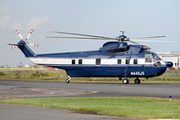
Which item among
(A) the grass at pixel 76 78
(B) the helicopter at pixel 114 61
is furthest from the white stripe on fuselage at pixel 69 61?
(A) the grass at pixel 76 78

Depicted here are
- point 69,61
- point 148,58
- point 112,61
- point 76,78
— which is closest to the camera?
point 148,58

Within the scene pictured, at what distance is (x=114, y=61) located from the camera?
40031 millimetres

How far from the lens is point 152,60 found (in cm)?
3809

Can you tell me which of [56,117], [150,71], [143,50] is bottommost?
[56,117]

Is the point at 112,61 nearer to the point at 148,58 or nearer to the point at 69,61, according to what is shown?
the point at 148,58

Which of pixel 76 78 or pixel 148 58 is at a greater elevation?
pixel 148 58

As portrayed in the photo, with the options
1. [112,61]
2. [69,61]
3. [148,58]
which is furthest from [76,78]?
[148,58]

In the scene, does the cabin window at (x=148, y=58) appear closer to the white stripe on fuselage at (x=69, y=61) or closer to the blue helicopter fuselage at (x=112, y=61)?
the blue helicopter fuselage at (x=112, y=61)

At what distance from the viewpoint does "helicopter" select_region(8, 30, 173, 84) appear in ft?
125

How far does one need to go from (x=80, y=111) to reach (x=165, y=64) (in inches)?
1019

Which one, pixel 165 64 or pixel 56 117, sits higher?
pixel 165 64

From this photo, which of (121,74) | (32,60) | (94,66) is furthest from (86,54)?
(32,60)

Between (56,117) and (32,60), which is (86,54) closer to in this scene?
(32,60)

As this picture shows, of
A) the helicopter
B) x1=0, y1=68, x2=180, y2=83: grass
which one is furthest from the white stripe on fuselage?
x1=0, y1=68, x2=180, y2=83: grass
